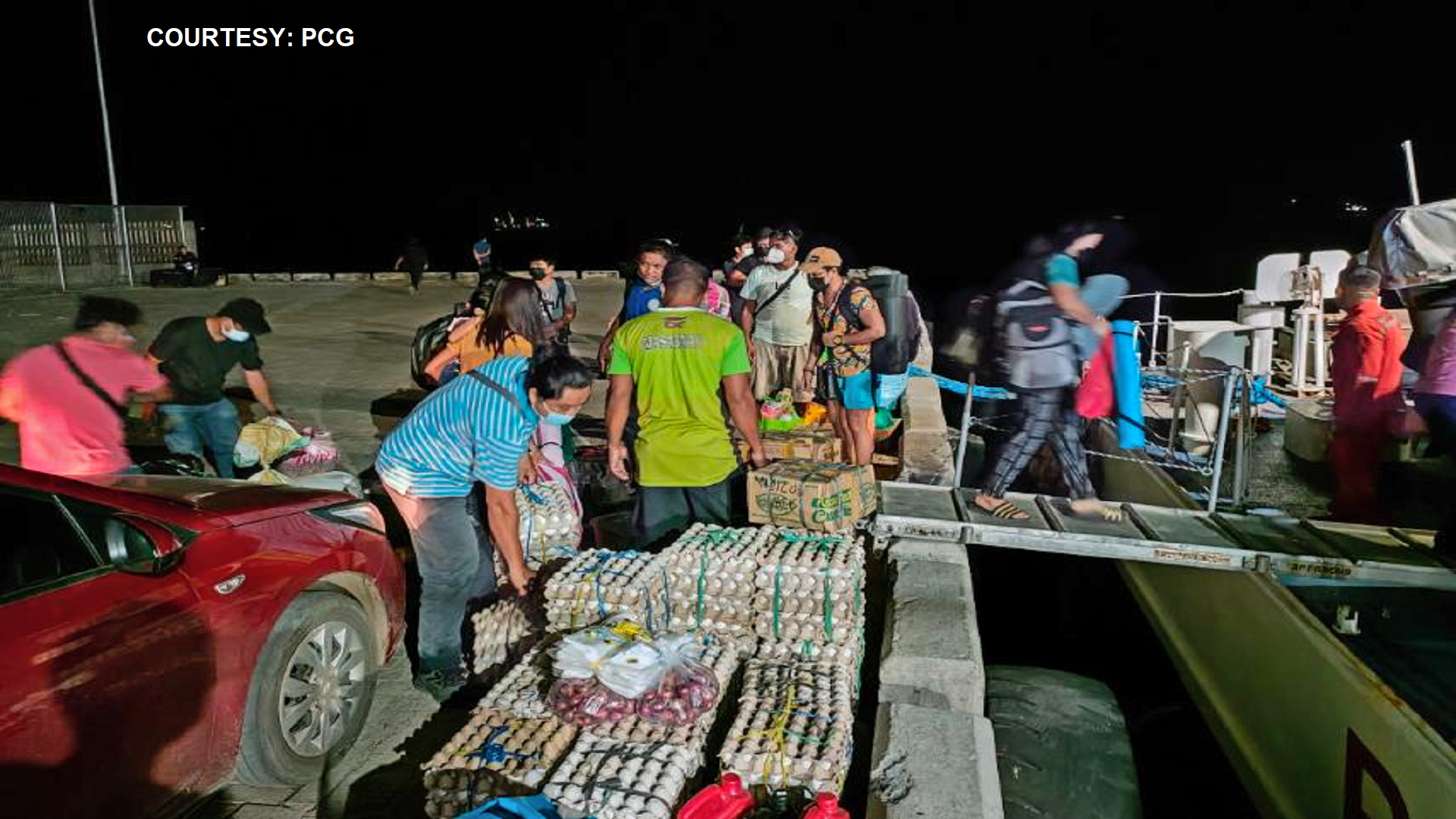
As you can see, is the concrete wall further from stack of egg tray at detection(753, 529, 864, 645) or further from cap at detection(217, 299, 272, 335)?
cap at detection(217, 299, 272, 335)

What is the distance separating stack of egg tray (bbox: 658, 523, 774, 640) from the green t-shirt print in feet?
2.86

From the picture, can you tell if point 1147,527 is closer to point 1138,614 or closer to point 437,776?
point 1138,614

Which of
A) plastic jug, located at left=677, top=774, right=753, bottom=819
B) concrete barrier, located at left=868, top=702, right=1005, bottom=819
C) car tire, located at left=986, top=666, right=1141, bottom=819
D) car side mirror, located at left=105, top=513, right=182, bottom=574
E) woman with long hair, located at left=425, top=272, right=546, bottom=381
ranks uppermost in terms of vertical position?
woman with long hair, located at left=425, top=272, right=546, bottom=381

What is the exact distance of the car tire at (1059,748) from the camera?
393cm

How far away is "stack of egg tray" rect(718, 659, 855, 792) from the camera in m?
2.95

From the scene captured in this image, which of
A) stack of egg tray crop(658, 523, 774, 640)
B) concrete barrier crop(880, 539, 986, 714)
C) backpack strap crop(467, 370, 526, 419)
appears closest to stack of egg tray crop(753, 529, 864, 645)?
stack of egg tray crop(658, 523, 774, 640)

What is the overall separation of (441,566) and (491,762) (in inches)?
60.5

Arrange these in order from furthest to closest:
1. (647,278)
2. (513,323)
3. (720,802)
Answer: (647,278)
(513,323)
(720,802)

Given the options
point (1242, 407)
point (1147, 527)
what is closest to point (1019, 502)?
point (1147, 527)

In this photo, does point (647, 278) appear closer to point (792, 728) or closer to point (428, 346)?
point (428, 346)

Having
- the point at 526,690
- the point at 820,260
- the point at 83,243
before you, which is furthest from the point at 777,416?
the point at 83,243

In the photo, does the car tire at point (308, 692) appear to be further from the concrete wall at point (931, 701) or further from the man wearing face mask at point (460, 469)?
the concrete wall at point (931, 701)

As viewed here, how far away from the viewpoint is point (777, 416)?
7555 millimetres

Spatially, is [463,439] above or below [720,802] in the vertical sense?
above
